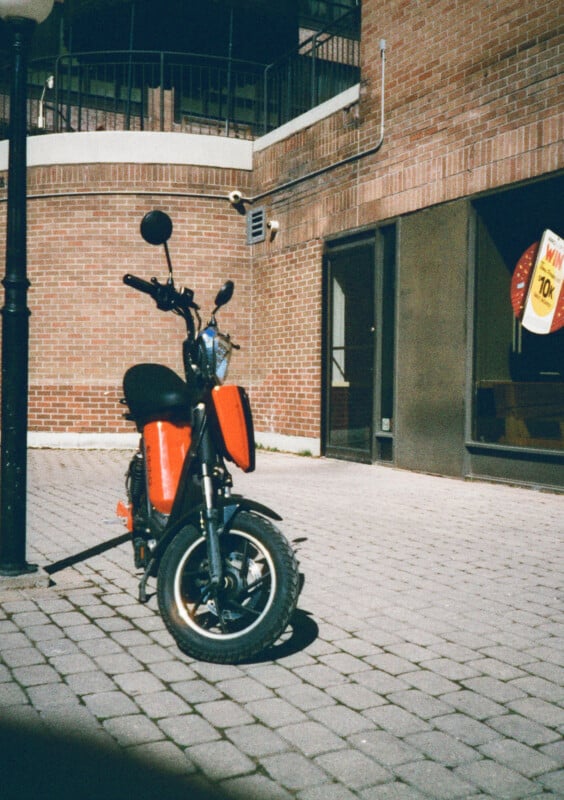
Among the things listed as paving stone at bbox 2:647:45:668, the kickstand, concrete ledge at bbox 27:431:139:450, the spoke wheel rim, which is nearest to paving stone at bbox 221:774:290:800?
the spoke wheel rim

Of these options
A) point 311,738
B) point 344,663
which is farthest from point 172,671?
point 311,738

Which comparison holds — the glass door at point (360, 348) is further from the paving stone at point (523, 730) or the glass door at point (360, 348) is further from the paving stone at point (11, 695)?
the paving stone at point (11, 695)

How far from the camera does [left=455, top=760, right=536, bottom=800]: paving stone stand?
2473 millimetres

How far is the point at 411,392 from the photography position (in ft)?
A: 31.3

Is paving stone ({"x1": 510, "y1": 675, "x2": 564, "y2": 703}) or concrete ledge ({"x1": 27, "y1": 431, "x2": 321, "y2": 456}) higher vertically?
concrete ledge ({"x1": 27, "y1": 431, "x2": 321, "y2": 456})

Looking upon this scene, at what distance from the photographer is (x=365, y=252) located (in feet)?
34.6

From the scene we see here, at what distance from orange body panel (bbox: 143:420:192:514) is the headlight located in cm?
41

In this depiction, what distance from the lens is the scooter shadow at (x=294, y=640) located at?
11.9 ft

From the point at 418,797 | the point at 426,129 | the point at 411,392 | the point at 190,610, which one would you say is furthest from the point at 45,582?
the point at 426,129

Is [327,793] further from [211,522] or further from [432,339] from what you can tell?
[432,339]

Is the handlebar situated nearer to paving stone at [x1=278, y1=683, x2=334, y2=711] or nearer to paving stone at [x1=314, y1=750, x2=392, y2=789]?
paving stone at [x1=278, y1=683, x2=334, y2=711]

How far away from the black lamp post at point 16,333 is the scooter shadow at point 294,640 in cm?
162

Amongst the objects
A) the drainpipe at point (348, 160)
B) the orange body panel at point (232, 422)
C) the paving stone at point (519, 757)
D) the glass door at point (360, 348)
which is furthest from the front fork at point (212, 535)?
the drainpipe at point (348, 160)

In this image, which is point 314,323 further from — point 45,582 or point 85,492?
point 45,582
